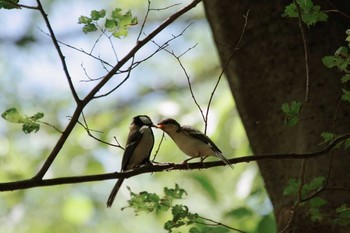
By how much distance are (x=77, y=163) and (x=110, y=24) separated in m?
2.74

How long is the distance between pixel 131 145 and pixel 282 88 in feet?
2.66

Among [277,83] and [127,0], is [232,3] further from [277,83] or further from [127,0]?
[127,0]

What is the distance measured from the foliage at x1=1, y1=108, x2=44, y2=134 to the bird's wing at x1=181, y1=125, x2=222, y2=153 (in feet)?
2.93

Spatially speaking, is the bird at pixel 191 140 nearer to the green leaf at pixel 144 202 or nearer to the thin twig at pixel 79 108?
the green leaf at pixel 144 202

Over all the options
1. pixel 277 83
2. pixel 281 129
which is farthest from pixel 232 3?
pixel 281 129

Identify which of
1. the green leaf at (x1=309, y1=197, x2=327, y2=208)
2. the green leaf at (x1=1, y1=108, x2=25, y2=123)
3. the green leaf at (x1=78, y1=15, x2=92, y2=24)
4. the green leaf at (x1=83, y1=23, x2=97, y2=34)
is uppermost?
the green leaf at (x1=78, y1=15, x2=92, y2=24)

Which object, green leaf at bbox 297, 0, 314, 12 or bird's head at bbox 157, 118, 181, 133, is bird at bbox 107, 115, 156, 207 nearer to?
bird's head at bbox 157, 118, 181, 133

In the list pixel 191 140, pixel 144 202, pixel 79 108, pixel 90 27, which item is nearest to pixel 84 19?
pixel 90 27

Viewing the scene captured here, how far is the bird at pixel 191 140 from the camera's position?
9.51 feet

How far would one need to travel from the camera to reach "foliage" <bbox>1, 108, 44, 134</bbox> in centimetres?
209

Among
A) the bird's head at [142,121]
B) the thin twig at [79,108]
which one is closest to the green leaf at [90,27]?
the thin twig at [79,108]

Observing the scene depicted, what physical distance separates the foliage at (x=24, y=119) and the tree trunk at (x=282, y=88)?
98 centimetres

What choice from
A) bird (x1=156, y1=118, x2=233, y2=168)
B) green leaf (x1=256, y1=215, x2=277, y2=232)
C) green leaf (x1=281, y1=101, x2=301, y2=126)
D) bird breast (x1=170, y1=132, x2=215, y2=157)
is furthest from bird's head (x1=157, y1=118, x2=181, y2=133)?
green leaf (x1=281, y1=101, x2=301, y2=126)

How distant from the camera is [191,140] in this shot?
9.77 feet
